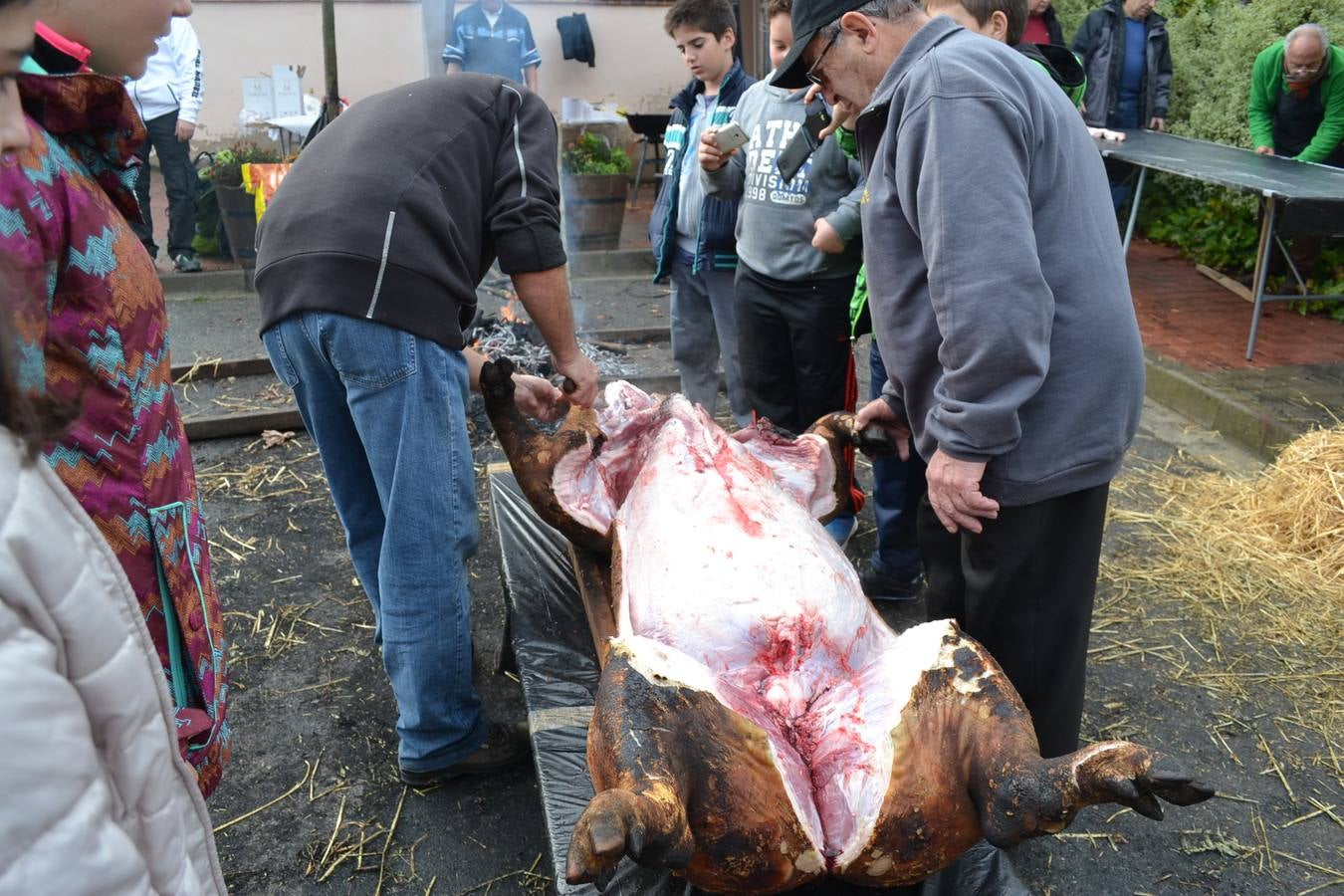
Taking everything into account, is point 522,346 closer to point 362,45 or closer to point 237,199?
point 237,199

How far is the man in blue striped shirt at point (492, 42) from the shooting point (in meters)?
9.02

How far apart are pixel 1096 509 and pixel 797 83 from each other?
1.45 metres

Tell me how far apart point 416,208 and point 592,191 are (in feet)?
22.4

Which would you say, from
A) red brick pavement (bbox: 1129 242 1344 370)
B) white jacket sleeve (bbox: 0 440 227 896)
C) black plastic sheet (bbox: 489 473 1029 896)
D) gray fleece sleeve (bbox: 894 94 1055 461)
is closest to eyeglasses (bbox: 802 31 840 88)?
gray fleece sleeve (bbox: 894 94 1055 461)

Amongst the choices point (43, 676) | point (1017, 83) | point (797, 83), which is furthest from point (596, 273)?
point (43, 676)

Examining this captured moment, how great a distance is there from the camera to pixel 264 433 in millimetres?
5438

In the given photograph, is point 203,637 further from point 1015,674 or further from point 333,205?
point 1015,674

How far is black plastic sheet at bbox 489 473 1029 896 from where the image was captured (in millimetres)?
2125

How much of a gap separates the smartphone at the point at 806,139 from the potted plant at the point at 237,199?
6058mm

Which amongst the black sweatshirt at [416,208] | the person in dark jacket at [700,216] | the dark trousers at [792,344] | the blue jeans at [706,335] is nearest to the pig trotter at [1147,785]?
the black sweatshirt at [416,208]

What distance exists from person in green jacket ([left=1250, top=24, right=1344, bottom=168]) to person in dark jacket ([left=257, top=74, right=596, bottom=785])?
7067mm

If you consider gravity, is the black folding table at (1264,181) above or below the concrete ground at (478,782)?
above

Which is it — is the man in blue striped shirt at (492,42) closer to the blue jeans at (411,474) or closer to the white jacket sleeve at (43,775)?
the blue jeans at (411,474)

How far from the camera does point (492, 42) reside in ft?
30.5
